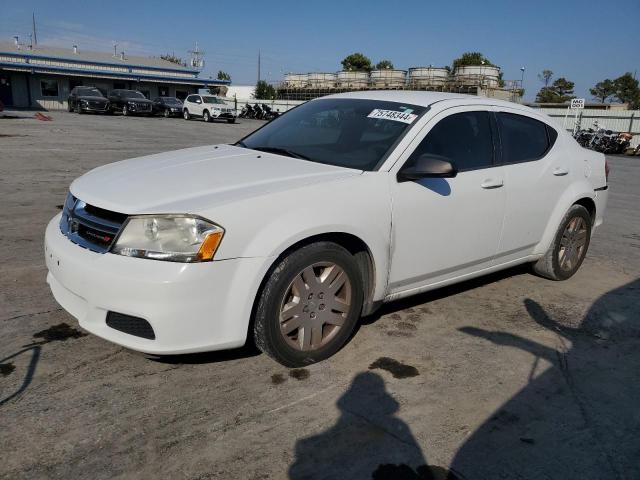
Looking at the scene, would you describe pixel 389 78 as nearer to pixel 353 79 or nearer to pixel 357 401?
pixel 353 79

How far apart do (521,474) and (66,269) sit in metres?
2.52

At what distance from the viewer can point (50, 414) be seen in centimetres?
266

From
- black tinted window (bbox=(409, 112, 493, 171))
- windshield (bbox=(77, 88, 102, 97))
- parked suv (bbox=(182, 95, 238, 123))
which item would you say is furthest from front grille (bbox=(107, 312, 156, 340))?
windshield (bbox=(77, 88, 102, 97))

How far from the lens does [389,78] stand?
56062 millimetres

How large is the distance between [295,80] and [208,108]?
1353 inches

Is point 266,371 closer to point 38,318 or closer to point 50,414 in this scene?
point 50,414

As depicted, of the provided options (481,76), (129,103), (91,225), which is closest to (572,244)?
(91,225)

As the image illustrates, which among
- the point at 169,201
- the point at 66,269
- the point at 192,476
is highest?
the point at 169,201

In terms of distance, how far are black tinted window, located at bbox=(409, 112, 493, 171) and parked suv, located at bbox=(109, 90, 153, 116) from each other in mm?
35136

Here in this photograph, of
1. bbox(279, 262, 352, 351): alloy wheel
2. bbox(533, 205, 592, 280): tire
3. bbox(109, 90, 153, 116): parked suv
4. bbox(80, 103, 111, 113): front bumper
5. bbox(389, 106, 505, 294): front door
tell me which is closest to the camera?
bbox(279, 262, 352, 351): alloy wheel

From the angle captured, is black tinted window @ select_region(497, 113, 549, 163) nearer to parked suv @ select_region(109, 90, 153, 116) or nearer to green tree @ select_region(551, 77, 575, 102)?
parked suv @ select_region(109, 90, 153, 116)

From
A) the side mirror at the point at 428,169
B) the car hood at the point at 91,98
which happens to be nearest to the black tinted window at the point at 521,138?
the side mirror at the point at 428,169

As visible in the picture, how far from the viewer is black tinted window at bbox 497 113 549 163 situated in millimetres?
4277

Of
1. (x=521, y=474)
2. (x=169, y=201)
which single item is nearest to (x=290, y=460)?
(x=521, y=474)
